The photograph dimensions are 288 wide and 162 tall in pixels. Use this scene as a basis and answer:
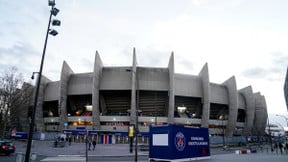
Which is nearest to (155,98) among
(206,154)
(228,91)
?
(228,91)

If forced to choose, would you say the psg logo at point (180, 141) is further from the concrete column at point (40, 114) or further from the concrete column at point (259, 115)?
the concrete column at point (259, 115)

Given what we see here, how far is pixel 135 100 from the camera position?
186 feet

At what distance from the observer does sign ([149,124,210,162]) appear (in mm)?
15086

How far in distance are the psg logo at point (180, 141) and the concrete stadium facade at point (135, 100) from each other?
39686 mm

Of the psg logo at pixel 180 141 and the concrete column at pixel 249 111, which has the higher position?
the concrete column at pixel 249 111

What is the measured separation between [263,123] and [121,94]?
204 feet

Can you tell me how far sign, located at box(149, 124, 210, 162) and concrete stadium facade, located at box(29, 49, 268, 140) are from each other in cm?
3846

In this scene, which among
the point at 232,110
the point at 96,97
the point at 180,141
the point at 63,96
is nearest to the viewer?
the point at 180,141

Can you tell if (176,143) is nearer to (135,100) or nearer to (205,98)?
(135,100)

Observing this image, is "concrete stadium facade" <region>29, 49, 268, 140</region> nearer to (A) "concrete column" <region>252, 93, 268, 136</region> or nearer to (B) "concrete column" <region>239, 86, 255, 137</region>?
(B) "concrete column" <region>239, 86, 255, 137</region>

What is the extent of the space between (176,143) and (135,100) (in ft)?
137

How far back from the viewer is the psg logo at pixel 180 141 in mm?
15375

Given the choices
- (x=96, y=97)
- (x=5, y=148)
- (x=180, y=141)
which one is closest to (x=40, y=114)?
(x=96, y=97)

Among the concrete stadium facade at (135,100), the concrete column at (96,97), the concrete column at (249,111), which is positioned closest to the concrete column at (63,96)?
the concrete stadium facade at (135,100)
